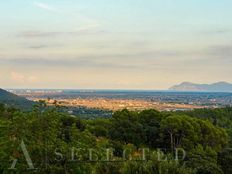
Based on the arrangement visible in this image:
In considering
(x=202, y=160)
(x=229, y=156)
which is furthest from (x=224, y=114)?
(x=202, y=160)

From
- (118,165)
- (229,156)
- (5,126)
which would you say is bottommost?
(229,156)

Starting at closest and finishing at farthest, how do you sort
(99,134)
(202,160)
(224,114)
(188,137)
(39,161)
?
(39,161)
(202,160)
(188,137)
(99,134)
(224,114)

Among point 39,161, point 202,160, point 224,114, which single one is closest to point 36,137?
point 39,161

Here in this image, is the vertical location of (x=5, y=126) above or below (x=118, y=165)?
above

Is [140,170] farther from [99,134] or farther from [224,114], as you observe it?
[224,114]

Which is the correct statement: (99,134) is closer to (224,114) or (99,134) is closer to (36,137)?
(36,137)

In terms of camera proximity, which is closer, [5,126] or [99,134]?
[5,126]

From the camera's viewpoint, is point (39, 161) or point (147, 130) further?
point (147, 130)

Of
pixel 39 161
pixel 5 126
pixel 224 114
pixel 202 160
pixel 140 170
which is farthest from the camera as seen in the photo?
pixel 224 114

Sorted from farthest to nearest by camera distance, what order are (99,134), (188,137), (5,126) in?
(99,134) < (188,137) < (5,126)
